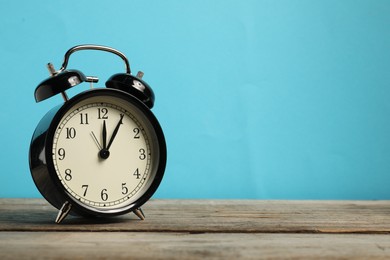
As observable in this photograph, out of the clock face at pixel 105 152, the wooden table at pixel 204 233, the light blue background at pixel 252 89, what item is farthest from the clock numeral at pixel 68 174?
the light blue background at pixel 252 89

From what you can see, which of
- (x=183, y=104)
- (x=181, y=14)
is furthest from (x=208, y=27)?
(x=183, y=104)

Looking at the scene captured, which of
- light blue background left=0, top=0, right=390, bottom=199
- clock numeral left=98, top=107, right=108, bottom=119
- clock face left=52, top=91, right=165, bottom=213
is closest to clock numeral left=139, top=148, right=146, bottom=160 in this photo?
clock face left=52, top=91, right=165, bottom=213

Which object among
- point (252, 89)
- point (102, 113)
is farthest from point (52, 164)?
point (252, 89)

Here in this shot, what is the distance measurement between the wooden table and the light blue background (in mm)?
577

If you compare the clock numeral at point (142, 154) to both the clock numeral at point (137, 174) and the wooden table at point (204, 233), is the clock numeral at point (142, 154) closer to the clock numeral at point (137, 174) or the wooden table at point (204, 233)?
the clock numeral at point (137, 174)

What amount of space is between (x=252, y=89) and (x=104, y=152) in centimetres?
109

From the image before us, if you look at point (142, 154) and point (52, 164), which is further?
point (142, 154)

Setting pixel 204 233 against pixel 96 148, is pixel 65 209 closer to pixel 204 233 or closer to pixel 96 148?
pixel 96 148

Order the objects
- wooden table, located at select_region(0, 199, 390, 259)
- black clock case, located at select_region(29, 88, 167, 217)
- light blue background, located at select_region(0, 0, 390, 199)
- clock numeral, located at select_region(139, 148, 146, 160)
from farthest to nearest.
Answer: light blue background, located at select_region(0, 0, 390, 199) < clock numeral, located at select_region(139, 148, 146, 160) < black clock case, located at select_region(29, 88, 167, 217) < wooden table, located at select_region(0, 199, 390, 259)

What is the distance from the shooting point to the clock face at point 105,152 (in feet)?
4.06

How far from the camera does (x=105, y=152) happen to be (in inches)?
49.7

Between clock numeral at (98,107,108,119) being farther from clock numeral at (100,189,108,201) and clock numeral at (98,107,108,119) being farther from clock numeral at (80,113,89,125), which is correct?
clock numeral at (100,189,108,201)

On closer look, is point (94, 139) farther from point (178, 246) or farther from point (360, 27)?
point (360, 27)

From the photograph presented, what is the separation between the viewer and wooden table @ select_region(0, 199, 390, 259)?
38.0 inches
